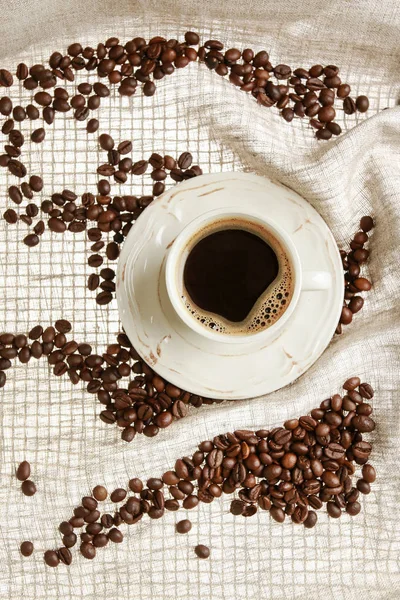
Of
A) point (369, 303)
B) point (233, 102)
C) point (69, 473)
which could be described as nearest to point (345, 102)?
point (233, 102)

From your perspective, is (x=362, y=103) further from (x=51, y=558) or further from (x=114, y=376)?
(x=51, y=558)

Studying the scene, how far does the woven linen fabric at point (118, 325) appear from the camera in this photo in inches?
48.5

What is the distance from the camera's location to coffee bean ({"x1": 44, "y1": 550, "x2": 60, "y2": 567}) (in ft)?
4.08

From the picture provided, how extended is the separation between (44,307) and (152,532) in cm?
44

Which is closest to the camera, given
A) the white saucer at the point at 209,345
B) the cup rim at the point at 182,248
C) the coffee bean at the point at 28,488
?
the cup rim at the point at 182,248

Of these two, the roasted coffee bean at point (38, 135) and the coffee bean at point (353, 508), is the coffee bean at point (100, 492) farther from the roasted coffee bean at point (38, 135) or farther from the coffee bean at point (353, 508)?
the roasted coffee bean at point (38, 135)

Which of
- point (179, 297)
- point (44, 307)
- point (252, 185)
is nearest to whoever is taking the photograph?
point (179, 297)

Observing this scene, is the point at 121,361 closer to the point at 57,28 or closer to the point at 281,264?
the point at 281,264

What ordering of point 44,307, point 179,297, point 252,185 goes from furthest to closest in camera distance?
point 44,307
point 252,185
point 179,297

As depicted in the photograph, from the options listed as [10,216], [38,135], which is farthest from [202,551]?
[38,135]

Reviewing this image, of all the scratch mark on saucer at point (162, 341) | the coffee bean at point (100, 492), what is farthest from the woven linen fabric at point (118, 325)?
the scratch mark on saucer at point (162, 341)

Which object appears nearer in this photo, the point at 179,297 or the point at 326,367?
the point at 179,297

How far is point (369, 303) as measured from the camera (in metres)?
1.25

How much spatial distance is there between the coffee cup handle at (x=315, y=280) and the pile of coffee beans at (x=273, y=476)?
25 cm
